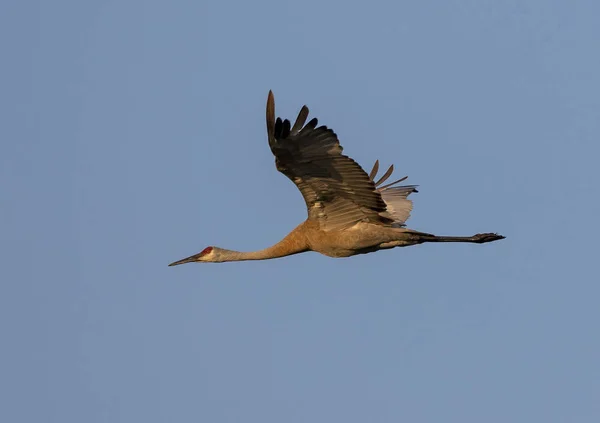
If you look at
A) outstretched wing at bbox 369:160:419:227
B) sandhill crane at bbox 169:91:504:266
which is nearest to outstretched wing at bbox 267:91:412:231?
sandhill crane at bbox 169:91:504:266

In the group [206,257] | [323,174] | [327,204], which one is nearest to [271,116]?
[323,174]

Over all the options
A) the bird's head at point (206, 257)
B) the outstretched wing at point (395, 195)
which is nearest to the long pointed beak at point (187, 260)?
the bird's head at point (206, 257)

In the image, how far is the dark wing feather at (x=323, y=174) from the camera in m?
12.1

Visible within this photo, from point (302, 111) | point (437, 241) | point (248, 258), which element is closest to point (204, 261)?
point (248, 258)

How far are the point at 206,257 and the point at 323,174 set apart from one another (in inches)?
133

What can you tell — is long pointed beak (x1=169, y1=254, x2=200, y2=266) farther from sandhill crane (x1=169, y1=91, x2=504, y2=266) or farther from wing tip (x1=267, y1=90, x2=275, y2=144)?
wing tip (x1=267, y1=90, x2=275, y2=144)

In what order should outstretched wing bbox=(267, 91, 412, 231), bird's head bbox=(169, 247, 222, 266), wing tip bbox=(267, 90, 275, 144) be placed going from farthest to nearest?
bird's head bbox=(169, 247, 222, 266), outstretched wing bbox=(267, 91, 412, 231), wing tip bbox=(267, 90, 275, 144)

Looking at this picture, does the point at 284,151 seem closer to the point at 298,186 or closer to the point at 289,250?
the point at 298,186

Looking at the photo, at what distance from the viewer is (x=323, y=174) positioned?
1309cm

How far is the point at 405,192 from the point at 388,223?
2.80 m

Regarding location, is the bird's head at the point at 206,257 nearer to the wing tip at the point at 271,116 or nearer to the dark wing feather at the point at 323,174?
the dark wing feather at the point at 323,174

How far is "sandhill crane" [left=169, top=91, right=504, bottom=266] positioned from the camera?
40.1ft

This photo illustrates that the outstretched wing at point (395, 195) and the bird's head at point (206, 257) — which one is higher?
the outstretched wing at point (395, 195)

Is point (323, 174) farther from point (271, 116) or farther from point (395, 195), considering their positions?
point (395, 195)
